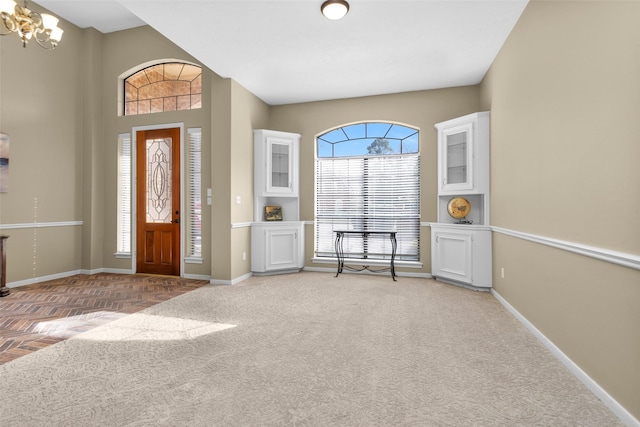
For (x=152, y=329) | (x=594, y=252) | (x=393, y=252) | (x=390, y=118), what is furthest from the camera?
(x=390, y=118)

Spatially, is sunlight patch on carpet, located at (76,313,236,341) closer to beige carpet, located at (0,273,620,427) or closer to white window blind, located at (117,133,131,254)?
beige carpet, located at (0,273,620,427)

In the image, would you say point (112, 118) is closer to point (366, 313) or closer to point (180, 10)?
point (180, 10)

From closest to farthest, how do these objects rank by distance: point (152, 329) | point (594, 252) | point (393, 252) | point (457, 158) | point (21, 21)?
point (594, 252) → point (152, 329) → point (21, 21) → point (457, 158) → point (393, 252)

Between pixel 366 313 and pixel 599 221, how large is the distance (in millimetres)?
2144

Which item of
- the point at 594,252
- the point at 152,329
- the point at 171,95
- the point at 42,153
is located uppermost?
the point at 171,95

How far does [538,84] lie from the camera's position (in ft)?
8.84

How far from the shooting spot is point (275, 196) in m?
5.48

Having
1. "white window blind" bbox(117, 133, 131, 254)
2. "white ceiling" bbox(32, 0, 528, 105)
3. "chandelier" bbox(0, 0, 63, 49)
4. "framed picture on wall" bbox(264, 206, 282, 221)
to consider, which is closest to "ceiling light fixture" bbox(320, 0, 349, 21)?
"white ceiling" bbox(32, 0, 528, 105)

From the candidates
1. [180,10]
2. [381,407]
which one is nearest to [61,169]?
[180,10]

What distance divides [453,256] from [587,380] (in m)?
2.67

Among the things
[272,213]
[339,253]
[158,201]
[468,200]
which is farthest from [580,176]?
[158,201]

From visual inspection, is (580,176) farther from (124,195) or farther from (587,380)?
(124,195)

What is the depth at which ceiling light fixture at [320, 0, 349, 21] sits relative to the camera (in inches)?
113

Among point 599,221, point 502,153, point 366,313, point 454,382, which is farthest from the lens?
point 502,153
